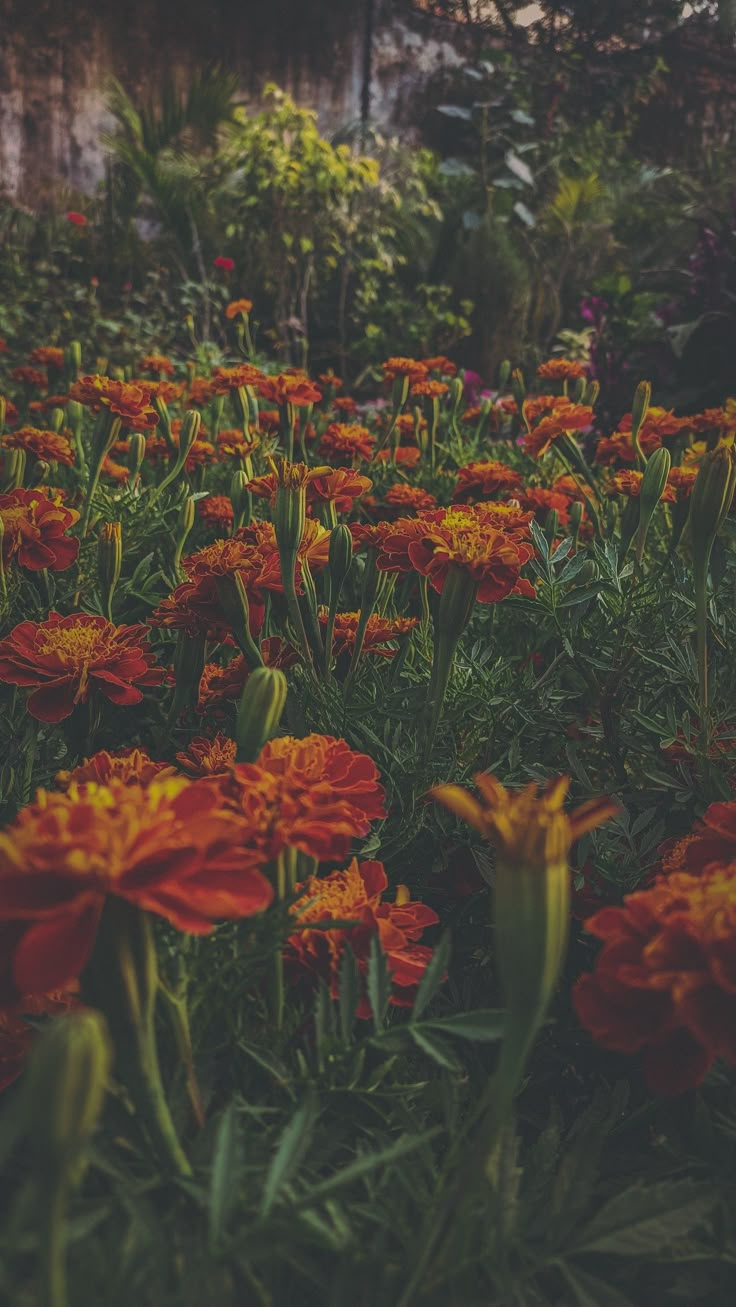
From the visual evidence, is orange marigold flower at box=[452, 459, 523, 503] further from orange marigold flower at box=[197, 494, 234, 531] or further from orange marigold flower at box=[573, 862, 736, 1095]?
orange marigold flower at box=[573, 862, 736, 1095]

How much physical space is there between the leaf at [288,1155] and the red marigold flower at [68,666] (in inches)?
15.3

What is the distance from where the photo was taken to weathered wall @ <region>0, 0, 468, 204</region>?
5547 mm

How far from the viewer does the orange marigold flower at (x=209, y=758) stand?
66cm

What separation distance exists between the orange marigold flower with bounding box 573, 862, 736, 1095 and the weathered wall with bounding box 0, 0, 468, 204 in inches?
237

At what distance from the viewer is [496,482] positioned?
1229 millimetres

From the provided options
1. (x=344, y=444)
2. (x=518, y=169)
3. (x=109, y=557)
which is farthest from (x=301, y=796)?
(x=518, y=169)

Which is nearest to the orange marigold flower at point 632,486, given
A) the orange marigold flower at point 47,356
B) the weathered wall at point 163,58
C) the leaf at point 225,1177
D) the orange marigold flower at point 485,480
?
the orange marigold flower at point 485,480

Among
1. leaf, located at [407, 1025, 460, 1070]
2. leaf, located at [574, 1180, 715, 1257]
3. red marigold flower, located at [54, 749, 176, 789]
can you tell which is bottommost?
leaf, located at [574, 1180, 715, 1257]

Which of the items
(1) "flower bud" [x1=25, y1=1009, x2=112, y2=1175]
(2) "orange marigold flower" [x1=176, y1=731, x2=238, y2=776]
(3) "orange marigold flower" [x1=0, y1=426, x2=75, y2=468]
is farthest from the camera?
(3) "orange marigold flower" [x1=0, y1=426, x2=75, y2=468]

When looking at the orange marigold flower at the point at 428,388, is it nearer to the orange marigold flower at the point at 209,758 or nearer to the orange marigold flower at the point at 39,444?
the orange marigold flower at the point at 39,444

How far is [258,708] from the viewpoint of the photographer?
1.66ft

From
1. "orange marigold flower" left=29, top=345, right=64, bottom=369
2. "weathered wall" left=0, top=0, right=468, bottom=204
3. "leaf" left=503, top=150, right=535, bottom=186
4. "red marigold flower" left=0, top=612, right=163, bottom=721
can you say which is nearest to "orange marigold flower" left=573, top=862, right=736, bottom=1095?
"red marigold flower" left=0, top=612, right=163, bottom=721

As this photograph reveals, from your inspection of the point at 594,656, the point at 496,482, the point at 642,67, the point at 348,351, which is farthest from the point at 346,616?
the point at 642,67

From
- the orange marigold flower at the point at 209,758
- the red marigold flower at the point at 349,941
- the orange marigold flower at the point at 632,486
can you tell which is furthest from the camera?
the orange marigold flower at the point at 632,486
